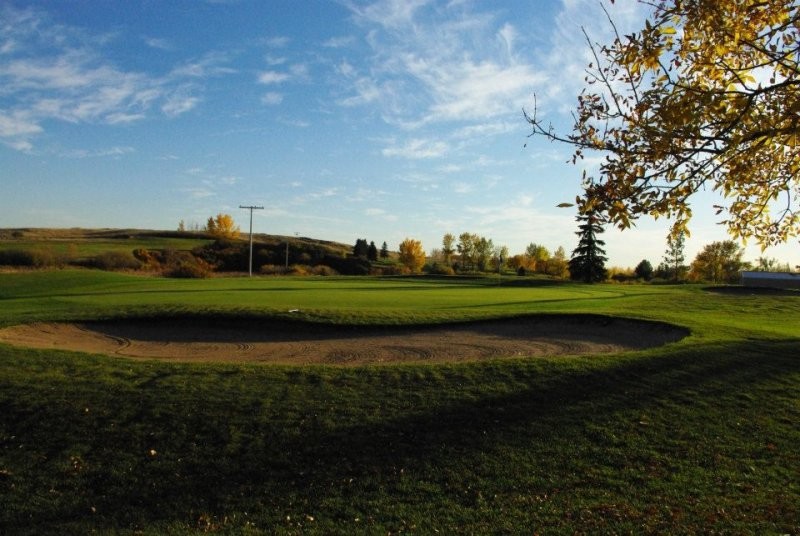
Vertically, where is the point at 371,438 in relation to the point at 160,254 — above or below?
below

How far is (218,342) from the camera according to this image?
1692 centimetres

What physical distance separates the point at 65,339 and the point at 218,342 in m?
4.14

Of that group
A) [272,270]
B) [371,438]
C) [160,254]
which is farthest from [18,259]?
[371,438]

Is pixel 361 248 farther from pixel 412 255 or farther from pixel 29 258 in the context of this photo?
pixel 29 258

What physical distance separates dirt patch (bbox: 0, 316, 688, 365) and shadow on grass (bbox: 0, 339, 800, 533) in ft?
11.8

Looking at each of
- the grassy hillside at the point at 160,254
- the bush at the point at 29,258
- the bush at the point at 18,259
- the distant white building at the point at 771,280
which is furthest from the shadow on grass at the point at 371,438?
the bush at the point at 18,259

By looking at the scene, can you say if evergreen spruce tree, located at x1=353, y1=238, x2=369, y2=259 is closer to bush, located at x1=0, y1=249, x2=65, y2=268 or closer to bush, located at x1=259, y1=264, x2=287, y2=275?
bush, located at x1=259, y1=264, x2=287, y2=275

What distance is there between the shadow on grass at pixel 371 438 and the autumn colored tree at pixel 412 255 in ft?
326

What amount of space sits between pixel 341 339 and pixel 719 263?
88184 mm

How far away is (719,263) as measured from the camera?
8988cm

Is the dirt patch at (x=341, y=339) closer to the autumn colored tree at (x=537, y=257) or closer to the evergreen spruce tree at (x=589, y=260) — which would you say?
the evergreen spruce tree at (x=589, y=260)

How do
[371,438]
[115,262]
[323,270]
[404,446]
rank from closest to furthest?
[404,446] → [371,438] → [115,262] → [323,270]

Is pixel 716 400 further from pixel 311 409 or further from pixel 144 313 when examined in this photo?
pixel 144 313

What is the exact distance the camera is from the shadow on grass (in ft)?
22.5
